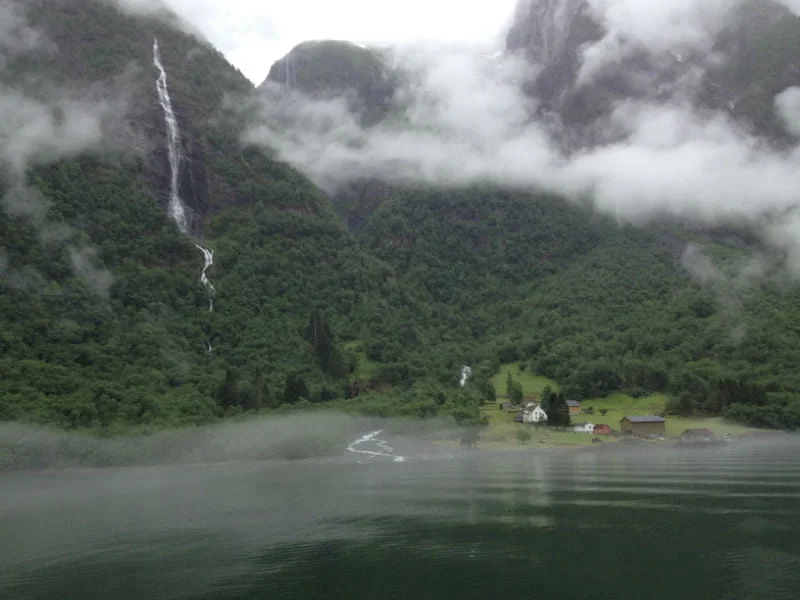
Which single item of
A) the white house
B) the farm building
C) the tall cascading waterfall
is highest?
the tall cascading waterfall

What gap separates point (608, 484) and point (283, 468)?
40.1m

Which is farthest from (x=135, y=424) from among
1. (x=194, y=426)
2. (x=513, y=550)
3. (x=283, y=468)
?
(x=513, y=550)

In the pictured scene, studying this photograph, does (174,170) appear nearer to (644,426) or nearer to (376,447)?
(376,447)

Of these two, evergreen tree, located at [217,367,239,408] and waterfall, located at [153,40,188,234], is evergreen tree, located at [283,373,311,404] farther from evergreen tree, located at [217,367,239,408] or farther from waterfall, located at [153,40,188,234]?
waterfall, located at [153,40,188,234]

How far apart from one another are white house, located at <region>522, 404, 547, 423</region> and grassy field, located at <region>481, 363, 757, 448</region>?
88.0 inches

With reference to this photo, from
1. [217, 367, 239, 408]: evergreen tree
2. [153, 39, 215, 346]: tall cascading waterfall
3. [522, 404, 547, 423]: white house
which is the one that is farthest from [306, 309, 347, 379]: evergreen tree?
[522, 404, 547, 423]: white house

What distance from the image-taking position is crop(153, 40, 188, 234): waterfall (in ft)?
528

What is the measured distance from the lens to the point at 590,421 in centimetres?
11744

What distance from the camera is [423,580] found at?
35.9 meters

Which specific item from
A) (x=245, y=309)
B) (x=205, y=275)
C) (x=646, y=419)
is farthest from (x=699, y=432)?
(x=205, y=275)

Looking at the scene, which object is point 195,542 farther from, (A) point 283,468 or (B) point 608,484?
(A) point 283,468

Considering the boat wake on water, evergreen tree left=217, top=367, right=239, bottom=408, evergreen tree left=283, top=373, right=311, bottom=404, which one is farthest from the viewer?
evergreen tree left=283, top=373, right=311, bottom=404

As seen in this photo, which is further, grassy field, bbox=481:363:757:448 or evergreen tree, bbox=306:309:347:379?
evergreen tree, bbox=306:309:347:379

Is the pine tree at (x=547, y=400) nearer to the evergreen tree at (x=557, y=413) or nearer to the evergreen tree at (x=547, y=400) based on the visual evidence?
the evergreen tree at (x=547, y=400)
